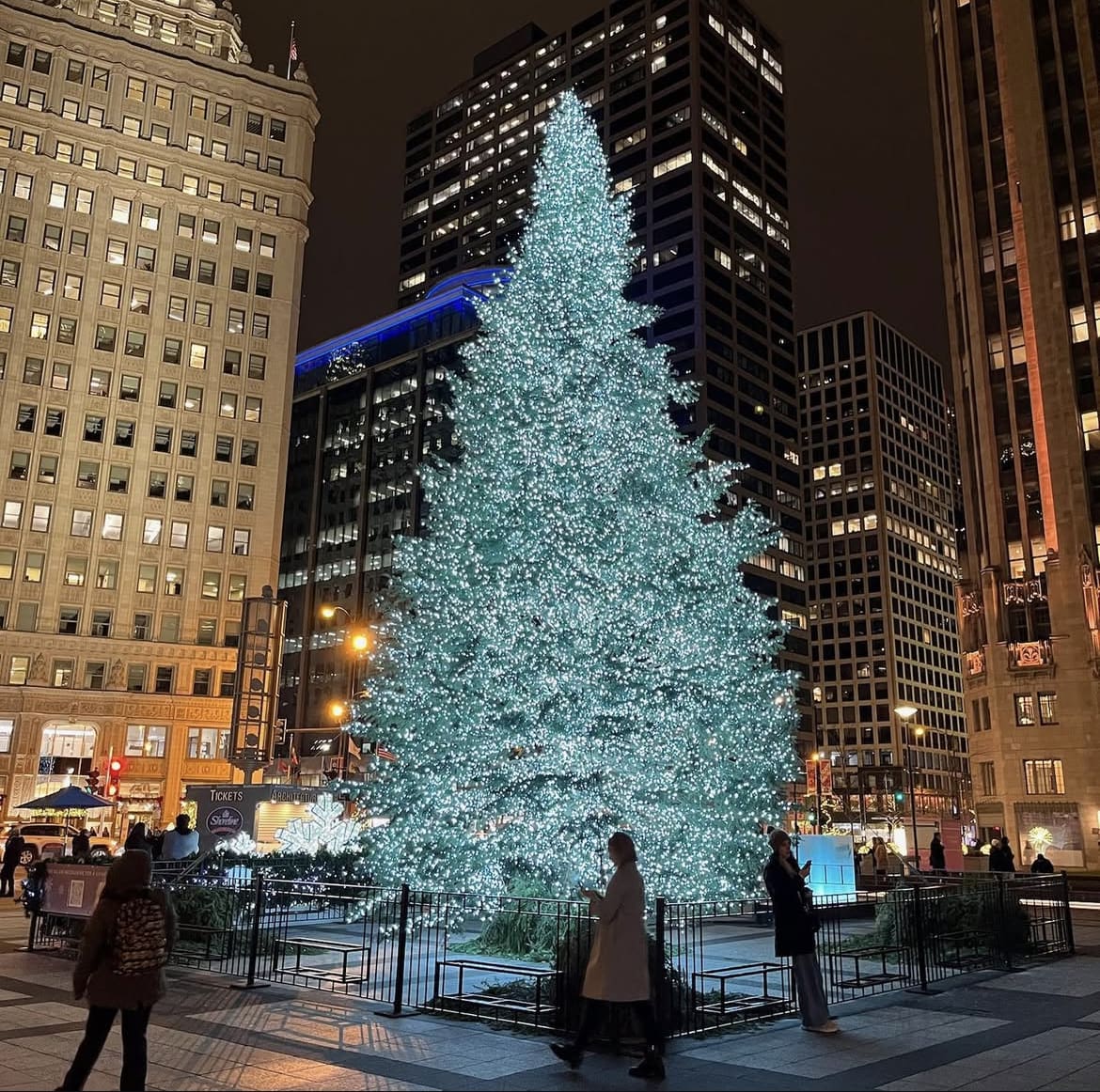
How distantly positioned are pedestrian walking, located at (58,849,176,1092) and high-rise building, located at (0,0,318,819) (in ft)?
185

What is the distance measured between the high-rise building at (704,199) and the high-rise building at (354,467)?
21.9 m

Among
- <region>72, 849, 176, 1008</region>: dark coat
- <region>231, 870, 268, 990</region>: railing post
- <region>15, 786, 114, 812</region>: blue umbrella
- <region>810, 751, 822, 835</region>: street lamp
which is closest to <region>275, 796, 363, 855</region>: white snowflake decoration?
<region>15, 786, 114, 812</region>: blue umbrella

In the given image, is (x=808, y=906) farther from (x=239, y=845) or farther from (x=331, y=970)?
(x=239, y=845)

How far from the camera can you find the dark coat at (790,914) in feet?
35.2

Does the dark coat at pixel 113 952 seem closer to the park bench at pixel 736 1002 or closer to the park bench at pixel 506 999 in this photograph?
the park bench at pixel 506 999

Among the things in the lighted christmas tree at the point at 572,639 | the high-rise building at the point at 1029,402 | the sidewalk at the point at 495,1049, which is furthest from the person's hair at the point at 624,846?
the high-rise building at the point at 1029,402

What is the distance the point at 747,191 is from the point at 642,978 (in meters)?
129

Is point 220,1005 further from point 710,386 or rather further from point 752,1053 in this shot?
point 710,386

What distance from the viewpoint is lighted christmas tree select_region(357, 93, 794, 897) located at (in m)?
16.5

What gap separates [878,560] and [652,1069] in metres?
145

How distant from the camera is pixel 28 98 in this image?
66375 millimetres

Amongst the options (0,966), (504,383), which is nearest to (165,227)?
(504,383)

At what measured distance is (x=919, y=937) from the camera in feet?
47.0

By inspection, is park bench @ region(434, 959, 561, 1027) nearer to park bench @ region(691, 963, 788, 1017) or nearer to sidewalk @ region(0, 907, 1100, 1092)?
sidewalk @ region(0, 907, 1100, 1092)
